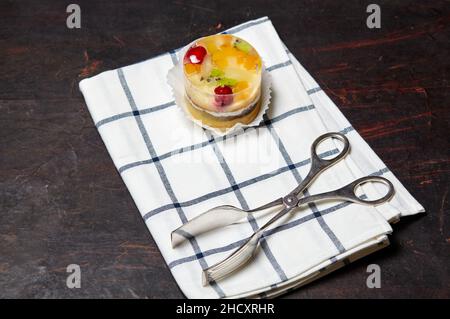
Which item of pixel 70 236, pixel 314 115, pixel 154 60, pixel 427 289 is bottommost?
pixel 427 289

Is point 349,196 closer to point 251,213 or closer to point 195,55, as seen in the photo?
point 251,213

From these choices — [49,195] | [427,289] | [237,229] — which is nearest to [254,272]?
[237,229]

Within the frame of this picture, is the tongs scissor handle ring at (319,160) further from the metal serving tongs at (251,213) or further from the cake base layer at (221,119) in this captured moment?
the cake base layer at (221,119)

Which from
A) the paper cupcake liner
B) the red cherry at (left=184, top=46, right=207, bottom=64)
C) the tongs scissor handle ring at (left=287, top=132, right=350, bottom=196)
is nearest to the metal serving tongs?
the tongs scissor handle ring at (left=287, top=132, right=350, bottom=196)

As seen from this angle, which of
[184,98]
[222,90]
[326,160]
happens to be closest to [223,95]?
[222,90]

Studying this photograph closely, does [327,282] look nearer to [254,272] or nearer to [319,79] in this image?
[254,272]
